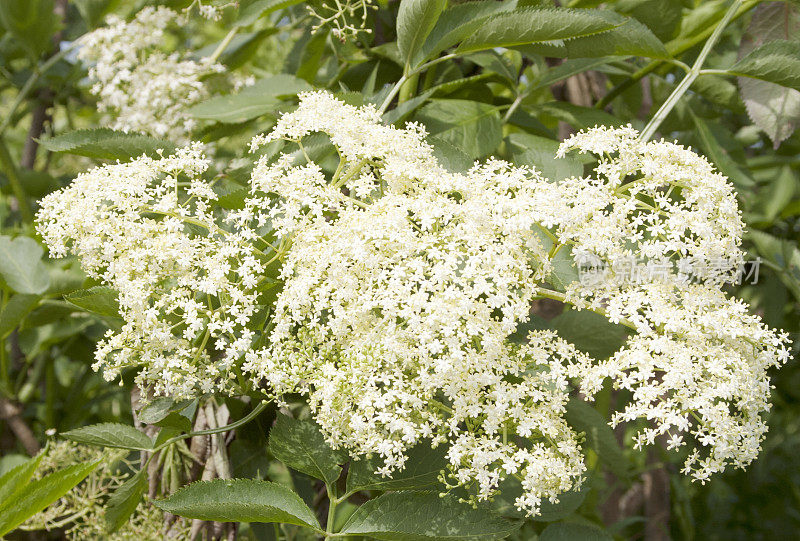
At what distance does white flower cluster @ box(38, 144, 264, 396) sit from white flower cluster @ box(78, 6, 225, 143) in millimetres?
577

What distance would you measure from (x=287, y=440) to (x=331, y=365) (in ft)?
0.56

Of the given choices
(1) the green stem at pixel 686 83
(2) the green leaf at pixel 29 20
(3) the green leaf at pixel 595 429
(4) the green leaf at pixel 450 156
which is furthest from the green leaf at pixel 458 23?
(2) the green leaf at pixel 29 20

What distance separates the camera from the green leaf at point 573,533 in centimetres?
92

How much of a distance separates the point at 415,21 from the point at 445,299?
16.6 inches

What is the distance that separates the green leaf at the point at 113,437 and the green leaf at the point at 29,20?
3.44 feet

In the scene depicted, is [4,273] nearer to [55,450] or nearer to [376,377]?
[55,450]

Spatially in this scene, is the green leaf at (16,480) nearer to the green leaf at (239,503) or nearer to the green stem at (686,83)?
the green leaf at (239,503)

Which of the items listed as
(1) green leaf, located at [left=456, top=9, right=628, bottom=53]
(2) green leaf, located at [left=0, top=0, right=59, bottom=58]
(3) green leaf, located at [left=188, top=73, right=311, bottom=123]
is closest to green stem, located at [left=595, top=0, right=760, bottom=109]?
(1) green leaf, located at [left=456, top=9, right=628, bottom=53]

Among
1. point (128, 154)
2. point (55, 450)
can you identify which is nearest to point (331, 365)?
point (128, 154)

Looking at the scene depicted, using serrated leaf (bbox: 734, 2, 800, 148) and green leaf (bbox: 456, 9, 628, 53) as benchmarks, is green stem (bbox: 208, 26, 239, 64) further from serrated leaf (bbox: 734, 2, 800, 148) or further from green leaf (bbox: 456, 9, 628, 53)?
serrated leaf (bbox: 734, 2, 800, 148)

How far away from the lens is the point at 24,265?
1132 millimetres

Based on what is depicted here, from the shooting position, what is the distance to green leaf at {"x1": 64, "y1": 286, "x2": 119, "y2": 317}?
0.81 metres

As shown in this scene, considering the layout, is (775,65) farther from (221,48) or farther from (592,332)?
(221,48)

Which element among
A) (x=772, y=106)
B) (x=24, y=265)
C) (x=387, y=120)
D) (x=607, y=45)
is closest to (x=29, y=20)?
(x=24, y=265)
